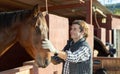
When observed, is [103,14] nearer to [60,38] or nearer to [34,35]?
[60,38]

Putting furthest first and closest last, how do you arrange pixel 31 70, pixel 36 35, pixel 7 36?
1. pixel 31 70
2. pixel 7 36
3. pixel 36 35

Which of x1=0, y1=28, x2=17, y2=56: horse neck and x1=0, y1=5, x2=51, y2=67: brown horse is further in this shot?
x1=0, y1=28, x2=17, y2=56: horse neck

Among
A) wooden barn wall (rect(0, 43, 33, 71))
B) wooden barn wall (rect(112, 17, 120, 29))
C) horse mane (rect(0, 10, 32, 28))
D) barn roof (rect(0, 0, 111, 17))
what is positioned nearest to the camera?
horse mane (rect(0, 10, 32, 28))

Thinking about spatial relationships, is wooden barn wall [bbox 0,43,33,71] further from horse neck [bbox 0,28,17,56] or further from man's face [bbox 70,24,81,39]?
man's face [bbox 70,24,81,39]

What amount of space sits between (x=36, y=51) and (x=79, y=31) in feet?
1.99

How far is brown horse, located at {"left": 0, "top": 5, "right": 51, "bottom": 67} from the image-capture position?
3.38 meters

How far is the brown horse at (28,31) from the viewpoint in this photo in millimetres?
3377

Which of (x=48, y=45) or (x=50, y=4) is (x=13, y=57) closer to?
(x=50, y=4)

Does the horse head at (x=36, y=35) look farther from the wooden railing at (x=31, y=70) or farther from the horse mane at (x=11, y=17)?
the wooden railing at (x=31, y=70)

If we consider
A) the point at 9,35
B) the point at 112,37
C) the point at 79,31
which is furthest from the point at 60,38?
the point at 112,37

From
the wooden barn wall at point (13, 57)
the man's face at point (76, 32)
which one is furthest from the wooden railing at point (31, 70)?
the wooden barn wall at point (13, 57)

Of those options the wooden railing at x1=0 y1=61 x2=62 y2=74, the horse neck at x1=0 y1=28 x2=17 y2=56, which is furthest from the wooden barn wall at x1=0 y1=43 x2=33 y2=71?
the horse neck at x1=0 y1=28 x2=17 y2=56

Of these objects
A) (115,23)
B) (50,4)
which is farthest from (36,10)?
(115,23)

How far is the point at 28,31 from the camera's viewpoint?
11.6ft
